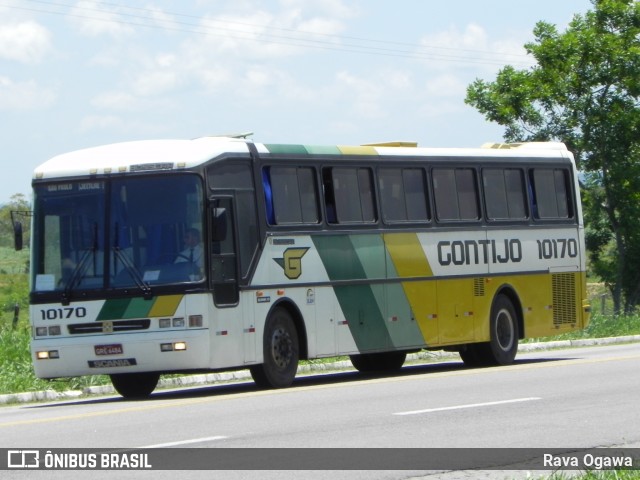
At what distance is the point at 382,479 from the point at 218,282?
8.44m

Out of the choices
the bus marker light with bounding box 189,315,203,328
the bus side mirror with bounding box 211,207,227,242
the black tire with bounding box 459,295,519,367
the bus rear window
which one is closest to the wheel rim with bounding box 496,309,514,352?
the black tire with bounding box 459,295,519,367

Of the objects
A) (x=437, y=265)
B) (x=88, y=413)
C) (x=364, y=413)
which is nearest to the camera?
(x=364, y=413)

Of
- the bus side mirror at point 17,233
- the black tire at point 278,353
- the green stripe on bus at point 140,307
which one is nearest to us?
the green stripe on bus at point 140,307

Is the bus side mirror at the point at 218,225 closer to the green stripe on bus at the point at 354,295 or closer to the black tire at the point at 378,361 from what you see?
the green stripe on bus at the point at 354,295

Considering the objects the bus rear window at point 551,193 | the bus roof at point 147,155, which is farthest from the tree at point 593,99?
the bus roof at point 147,155

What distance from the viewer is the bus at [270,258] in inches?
711

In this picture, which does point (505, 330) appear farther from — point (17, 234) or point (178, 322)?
point (17, 234)

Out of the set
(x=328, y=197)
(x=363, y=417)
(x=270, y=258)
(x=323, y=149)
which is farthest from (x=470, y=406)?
(x=323, y=149)

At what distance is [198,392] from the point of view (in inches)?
782

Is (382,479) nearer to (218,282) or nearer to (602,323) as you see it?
(218,282)

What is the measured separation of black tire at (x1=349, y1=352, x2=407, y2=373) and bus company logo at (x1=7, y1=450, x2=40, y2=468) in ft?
39.2

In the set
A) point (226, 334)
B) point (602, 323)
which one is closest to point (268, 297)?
point (226, 334)

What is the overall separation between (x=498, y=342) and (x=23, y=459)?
1321 centimetres

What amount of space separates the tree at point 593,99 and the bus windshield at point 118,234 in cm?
2658
